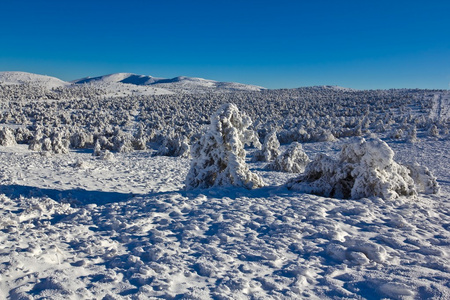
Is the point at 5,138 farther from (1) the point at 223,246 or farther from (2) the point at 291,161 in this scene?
(1) the point at 223,246

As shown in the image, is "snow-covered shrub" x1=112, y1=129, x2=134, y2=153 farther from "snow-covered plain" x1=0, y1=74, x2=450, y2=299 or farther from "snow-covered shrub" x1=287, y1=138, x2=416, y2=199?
"snow-covered shrub" x1=287, y1=138, x2=416, y2=199

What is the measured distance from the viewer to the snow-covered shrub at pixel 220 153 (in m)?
7.53

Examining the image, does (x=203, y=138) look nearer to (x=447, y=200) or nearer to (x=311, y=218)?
(x=311, y=218)

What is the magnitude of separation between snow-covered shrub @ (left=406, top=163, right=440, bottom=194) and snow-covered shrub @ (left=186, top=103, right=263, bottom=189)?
3758 mm

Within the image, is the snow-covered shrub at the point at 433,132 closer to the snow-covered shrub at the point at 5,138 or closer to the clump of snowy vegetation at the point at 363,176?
the clump of snowy vegetation at the point at 363,176

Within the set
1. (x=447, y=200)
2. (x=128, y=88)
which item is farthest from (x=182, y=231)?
(x=128, y=88)

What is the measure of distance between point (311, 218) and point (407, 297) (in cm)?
218

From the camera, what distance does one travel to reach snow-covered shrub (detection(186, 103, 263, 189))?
7.53m

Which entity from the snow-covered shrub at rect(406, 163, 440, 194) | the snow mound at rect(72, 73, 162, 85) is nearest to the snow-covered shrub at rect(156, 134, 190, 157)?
the snow-covered shrub at rect(406, 163, 440, 194)

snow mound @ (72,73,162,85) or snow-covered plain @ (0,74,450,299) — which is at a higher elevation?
snow mound @ (72,73,162,85)

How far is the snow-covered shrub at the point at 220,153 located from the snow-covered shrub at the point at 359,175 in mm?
1350

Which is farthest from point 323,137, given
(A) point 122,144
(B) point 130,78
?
(B) point 130,78

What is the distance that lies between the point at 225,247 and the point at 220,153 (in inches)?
161

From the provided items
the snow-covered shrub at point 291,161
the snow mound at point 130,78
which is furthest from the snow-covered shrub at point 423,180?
the snow mound at point 130,78
